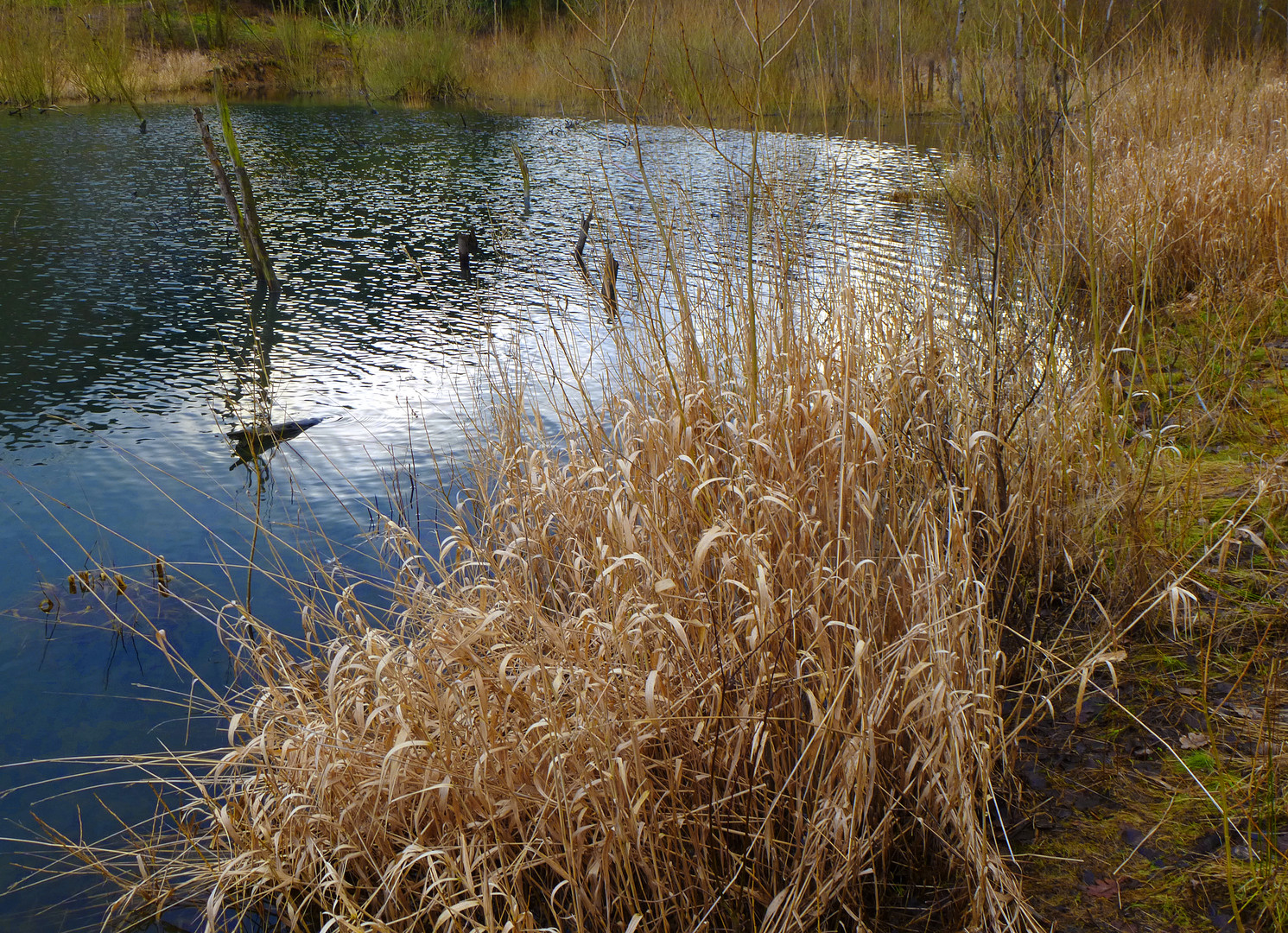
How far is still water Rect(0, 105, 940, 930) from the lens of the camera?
2688mm

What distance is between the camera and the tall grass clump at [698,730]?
1536 millimetres

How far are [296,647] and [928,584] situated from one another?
7.15 ft

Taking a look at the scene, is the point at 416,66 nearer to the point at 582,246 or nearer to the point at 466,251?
the point at 466,251

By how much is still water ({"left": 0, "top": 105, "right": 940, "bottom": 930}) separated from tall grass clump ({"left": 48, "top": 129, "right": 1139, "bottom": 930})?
60 centimetres

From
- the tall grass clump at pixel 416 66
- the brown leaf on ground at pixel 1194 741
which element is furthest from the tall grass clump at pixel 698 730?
the tall grass clump at pixel 416 66

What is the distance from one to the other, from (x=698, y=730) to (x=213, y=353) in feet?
16.2

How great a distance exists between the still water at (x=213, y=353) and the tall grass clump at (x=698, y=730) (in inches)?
23.5

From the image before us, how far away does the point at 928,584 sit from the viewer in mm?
1663

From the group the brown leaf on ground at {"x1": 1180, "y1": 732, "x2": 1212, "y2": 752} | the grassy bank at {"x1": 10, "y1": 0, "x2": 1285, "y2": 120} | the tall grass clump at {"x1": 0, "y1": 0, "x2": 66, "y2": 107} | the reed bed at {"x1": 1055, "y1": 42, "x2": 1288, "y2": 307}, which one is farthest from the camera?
the tall grass clump at {"x1": 0, "y1": 0, "x2": 66, "y2": 107}

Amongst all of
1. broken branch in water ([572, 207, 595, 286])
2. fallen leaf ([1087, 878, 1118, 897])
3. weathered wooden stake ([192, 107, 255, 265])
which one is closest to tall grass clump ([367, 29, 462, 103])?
weathered wooden stake ([192, 107, 255, 265])

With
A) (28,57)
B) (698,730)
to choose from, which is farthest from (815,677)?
(28,57)

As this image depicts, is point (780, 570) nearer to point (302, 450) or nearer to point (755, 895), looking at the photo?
point (755, 895)

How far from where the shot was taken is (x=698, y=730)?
1.61 meters

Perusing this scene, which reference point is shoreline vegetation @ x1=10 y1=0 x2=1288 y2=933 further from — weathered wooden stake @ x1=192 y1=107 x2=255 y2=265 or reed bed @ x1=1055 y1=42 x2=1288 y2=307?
weathered wooden stake @ x1=192 y1=107 x2=255 y2=265
